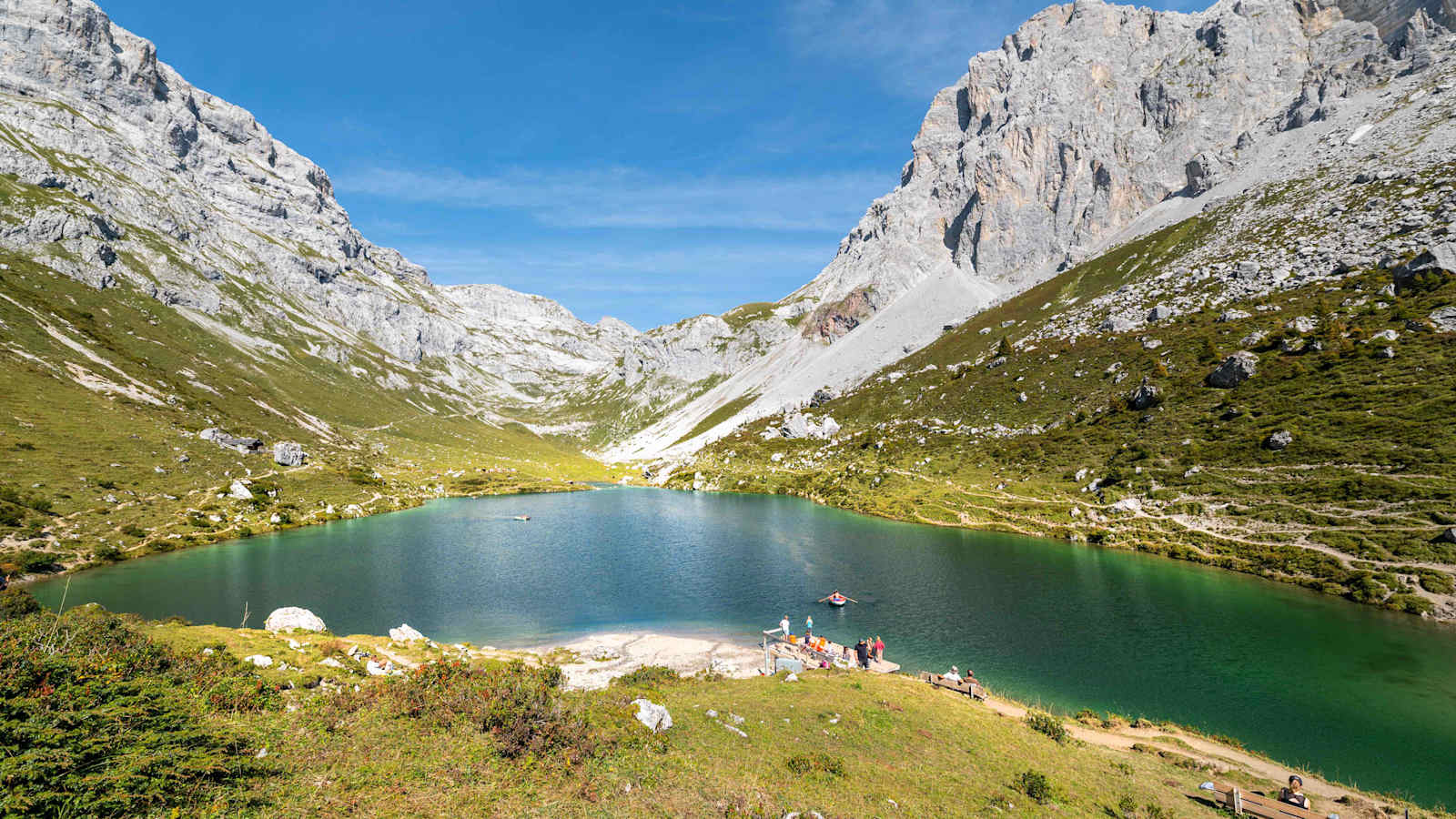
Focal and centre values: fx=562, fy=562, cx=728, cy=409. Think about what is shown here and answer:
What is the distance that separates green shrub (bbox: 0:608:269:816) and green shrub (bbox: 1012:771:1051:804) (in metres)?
23.7

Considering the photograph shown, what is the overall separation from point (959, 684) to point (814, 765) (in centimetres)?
2042

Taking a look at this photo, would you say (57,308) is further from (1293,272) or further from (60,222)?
(1293,272)

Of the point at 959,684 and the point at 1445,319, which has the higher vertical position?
the point at 1445,319

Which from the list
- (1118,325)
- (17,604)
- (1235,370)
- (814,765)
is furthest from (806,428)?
(17,604)

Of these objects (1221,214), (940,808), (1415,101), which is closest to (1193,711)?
(940,808)

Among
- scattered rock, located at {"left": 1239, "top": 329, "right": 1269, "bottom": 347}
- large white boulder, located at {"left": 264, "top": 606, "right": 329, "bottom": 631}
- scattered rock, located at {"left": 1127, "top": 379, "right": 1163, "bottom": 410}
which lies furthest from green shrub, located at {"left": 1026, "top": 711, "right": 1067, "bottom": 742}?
scattered rock, located at {"left": 1239, "top": 329, "right": 1269, "bottom": 347}

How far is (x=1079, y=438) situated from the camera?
342ft

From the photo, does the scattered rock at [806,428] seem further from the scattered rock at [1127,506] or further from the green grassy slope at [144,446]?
the scattered rock at [1127,506]

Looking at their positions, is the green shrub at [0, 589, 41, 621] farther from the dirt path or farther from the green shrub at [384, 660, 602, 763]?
the dirt path

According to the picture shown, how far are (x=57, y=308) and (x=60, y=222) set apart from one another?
85298 mm

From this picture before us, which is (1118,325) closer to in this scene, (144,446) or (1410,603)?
(1410,603)

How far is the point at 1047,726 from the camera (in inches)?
1079

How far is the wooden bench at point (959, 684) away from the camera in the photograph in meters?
34.1

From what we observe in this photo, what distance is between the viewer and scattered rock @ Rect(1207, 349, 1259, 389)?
91.4m
